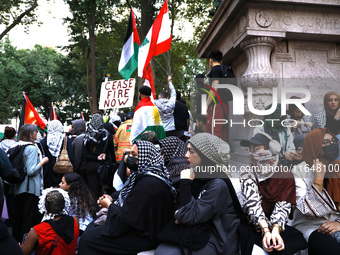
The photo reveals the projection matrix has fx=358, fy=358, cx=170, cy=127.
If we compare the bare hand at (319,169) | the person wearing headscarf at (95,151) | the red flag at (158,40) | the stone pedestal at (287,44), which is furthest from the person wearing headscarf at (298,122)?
the red flag at (158,40)

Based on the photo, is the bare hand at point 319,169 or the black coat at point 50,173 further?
the black coat at point 50,173

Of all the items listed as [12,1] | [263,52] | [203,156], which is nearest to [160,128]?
[263,52]

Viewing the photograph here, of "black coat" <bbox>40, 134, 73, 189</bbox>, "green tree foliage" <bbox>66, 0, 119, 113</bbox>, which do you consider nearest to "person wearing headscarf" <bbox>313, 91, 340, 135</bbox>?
"black coat" <bbox>40, 134, 73, 189</bbox>

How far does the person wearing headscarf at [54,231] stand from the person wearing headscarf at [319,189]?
→ 2.42 metres

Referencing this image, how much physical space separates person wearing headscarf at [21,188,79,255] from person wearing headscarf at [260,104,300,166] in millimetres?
2294

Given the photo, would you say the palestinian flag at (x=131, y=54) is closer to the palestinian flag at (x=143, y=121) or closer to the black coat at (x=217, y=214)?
the palestinian flag at (x=143, y=121)

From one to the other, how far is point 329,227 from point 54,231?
2.75 metres

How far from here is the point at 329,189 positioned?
343cm

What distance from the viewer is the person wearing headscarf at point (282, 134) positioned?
3.85 meters

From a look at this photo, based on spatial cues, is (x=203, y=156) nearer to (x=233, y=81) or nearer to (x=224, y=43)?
(x=233, y=81)

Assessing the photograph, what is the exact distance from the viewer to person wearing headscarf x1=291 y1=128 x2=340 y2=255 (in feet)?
11.0

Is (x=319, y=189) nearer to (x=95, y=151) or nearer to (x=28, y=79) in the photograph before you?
(x=95, y=151)

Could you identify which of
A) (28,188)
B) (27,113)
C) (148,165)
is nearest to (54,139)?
(28,188)

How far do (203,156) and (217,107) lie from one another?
175 centimetres
